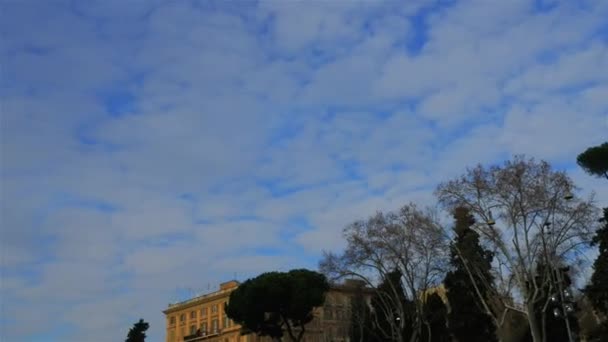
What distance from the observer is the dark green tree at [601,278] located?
34312 mm

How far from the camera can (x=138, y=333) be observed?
66000mm

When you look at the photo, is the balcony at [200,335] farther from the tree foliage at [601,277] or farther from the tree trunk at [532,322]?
the tree trunk at [532,322]

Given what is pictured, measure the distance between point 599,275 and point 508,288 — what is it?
5.90 metres

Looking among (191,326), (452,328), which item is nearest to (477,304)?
(452,328)

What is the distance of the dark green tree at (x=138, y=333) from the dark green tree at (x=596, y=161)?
156ft

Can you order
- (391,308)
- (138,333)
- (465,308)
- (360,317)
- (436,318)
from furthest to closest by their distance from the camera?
(138,333) → (360,317) → (436,318) → (391,308) → (465,308)

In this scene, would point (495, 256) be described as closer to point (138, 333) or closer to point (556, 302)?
point (556, 302)

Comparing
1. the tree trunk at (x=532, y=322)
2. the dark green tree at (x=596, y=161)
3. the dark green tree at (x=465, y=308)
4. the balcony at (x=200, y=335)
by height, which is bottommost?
the tree trunk at (x=532, y=322)

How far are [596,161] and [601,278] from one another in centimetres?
704

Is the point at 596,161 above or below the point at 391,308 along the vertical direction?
above

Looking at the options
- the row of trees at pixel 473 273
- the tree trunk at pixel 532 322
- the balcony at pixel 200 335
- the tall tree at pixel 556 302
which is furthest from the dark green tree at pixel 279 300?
the balcony at pixel 200 335

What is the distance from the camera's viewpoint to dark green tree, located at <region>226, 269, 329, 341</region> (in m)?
46.1

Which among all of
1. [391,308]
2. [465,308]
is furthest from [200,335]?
[465,308]

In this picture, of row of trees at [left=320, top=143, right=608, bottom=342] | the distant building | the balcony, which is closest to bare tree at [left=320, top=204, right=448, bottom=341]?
row of trees at [left=320, top=143, right=608, bottom=342]
